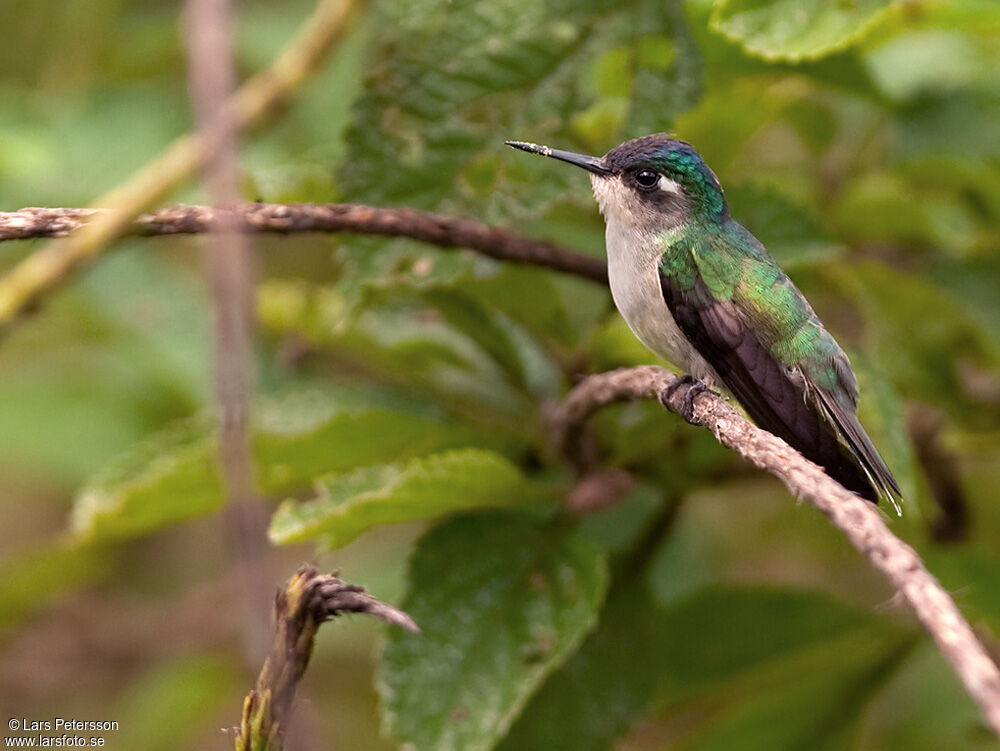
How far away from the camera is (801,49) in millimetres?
2049

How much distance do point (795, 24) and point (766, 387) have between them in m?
0.67

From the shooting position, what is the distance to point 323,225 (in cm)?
175

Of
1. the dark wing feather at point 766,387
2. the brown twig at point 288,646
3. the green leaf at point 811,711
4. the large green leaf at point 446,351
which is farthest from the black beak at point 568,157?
the green leaf at point 811,711

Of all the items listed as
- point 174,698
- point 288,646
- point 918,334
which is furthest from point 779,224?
point 174,698

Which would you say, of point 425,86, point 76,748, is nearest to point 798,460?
point 425,86

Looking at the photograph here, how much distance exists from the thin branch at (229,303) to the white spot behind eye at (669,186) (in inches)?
39.0

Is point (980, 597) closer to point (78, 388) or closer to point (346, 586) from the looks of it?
point (346, 586)

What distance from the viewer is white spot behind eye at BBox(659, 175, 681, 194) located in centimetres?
235

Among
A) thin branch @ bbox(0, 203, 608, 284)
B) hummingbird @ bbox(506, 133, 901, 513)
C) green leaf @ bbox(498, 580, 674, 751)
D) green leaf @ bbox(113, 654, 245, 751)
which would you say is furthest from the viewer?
green leaf @ bbox(113, 654, 245, 751)

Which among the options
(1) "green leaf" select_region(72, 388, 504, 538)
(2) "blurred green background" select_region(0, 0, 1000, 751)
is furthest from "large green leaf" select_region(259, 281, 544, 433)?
(1) "green leaf" select_region(72, 388, 504, 538)

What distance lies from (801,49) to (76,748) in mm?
2347

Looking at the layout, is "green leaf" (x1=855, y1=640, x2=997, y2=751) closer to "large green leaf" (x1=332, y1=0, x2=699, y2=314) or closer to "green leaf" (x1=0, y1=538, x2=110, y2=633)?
"large green leaf" (x1=332, y1=0, x2=699, y2=314)

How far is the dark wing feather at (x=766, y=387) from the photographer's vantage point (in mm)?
1899

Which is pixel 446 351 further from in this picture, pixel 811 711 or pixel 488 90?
pixel 811 711
